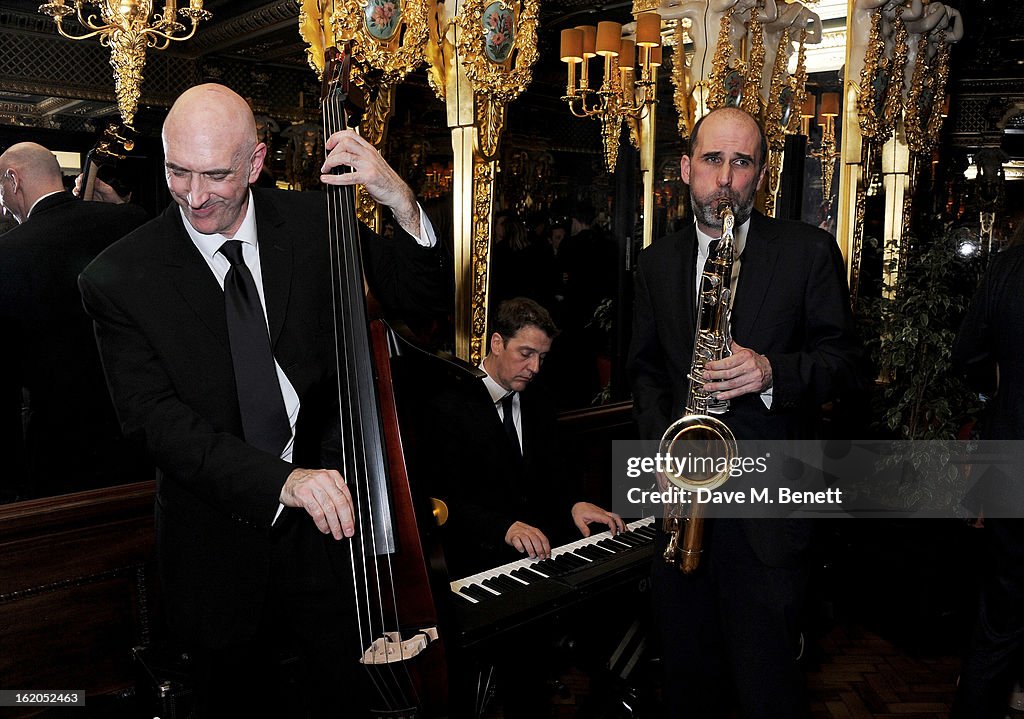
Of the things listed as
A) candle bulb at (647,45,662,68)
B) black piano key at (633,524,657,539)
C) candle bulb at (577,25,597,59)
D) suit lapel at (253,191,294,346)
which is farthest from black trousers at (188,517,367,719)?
candle bulb at (647,45,662,68)

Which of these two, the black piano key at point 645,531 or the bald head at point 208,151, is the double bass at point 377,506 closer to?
the bald head at point 208,151

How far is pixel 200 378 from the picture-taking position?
157 centimetres

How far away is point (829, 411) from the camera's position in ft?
18.6

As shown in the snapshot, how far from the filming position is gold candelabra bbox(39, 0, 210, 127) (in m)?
2.49

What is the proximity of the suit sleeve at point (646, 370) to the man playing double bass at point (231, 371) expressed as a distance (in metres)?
0.61

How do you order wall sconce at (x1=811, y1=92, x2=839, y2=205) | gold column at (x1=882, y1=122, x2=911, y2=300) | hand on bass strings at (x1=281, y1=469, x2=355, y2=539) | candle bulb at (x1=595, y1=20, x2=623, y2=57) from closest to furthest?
hand on bass strings at (x1=281, y1=469, x2=355, y2=539)
candle bulb at (x1=595, y1=20, x2=623, y2=57)
wall sconce at (x1=811, y1=92, x2=839, y2=205)
gold column at (x1=882, y1=122, x2=911, y2=300)

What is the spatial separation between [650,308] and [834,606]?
2.65 meters

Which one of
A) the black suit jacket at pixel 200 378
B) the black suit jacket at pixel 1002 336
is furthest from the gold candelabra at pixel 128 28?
the black suit jacket at pixel 1002 336

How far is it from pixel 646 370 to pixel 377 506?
86 cm

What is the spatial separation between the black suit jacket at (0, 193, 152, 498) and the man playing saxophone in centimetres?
179

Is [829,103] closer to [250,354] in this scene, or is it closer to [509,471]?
[509,471]

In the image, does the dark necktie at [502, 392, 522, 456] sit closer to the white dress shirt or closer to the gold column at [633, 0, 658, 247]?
the white dress shirt

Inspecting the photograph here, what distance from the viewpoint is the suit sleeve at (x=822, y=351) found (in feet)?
5.76

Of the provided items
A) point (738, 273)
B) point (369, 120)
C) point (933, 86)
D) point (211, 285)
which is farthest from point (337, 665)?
point (933, 86)
